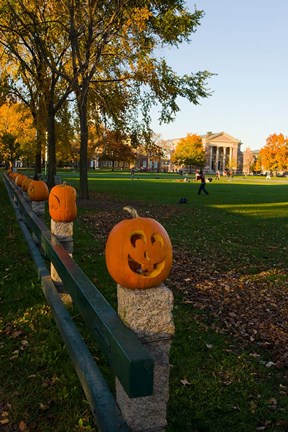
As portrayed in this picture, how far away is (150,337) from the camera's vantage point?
224 cm

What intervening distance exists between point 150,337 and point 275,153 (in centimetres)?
12040

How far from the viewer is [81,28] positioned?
1723 cm

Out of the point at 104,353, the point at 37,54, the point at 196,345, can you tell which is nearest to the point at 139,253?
the point at 104,353

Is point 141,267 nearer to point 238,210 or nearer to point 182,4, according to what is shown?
point 238,210

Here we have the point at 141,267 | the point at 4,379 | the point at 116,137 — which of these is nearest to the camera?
the point at 141,267

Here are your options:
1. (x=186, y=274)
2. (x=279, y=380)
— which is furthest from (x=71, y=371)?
(x=186, y=274)

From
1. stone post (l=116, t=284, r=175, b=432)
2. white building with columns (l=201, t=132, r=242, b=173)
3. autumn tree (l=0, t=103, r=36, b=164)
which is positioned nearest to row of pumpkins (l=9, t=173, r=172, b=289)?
stone post (l=116, t=284, r=175, b=432)

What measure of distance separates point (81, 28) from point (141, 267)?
1732cm

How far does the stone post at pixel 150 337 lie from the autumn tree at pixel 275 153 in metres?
119

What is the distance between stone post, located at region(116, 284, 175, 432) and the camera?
2.18 metres

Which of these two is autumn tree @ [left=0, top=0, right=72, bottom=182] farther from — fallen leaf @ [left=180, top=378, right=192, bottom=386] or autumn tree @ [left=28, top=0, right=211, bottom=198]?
fallen leaf @ [left=180, top=378, right=192, bottom=386]

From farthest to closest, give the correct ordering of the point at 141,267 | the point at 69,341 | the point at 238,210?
the point at 238,210
the point at 69,341
the point at 141,267

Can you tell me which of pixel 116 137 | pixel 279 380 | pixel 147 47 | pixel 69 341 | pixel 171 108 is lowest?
pixel 279 380

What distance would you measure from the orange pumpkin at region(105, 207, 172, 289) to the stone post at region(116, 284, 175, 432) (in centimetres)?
12
